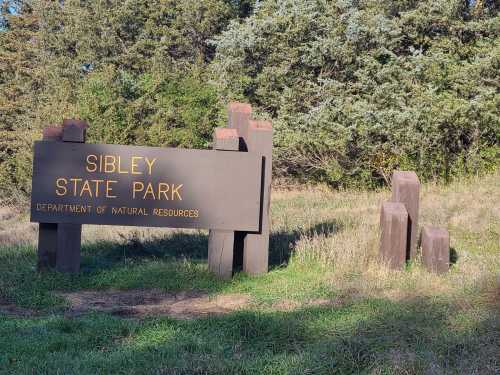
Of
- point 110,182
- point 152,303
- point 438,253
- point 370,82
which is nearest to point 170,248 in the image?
point 110,182

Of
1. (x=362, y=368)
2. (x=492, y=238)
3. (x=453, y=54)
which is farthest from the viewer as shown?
(x=453, y=54)

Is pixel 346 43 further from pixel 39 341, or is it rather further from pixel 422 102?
pixel 39 341

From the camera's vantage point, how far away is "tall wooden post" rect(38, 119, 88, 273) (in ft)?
26.1

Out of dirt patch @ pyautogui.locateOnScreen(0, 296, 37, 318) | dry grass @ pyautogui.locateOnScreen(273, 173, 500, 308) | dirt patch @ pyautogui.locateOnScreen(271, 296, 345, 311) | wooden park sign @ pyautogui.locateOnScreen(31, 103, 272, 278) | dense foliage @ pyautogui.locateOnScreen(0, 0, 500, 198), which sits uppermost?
dense foliage @ pyautogui.locateOnScreen(0, 0, 500, 198)

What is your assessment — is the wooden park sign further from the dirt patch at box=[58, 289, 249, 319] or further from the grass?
the dirt patch at box=[58, 289, 249, 319]

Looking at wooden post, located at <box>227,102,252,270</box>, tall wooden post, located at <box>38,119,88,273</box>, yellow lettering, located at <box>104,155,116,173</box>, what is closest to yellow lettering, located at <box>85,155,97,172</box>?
yellow lettering, located at <box>104,155,116,173</box>

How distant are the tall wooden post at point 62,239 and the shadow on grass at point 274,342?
6.21ft

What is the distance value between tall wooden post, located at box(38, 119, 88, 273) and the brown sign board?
0.11 metres

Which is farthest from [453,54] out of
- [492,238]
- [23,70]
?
[23,70]

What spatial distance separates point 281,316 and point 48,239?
336cm

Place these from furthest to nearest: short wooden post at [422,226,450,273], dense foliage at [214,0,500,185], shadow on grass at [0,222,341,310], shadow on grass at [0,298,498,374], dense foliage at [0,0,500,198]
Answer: dense foliage at [0,0,500,198]
dense foliage at [214,0,500,185]
short wooden post at [422,226,450,273]
shadow on grass at [0,222,341,310]
shadow on grass at [0,298,498,374]

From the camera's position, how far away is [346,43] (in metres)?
21.7

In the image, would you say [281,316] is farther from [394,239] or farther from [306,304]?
[394,239]

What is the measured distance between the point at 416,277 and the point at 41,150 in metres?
4.40
